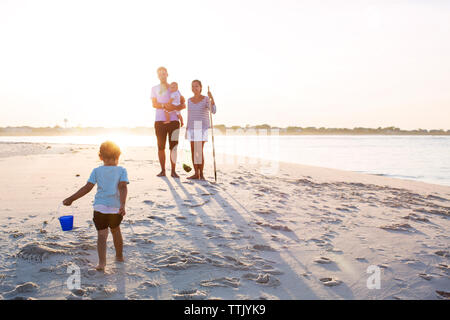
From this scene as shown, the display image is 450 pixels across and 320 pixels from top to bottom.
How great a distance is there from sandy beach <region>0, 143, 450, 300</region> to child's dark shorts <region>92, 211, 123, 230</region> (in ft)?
1.25

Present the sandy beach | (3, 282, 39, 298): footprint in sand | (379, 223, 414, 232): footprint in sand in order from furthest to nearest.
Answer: (379, 223, 414, 232): footprint in sand < the sandy beach < (3, 282, 39, 298): footprint in sand

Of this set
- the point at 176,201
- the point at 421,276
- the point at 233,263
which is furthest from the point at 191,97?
the point at 421,276

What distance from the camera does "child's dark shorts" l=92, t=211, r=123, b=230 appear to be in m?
3.01

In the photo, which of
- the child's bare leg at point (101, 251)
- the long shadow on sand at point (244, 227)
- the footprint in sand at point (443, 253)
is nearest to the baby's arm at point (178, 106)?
the long shadow on sand at point (244, 227)

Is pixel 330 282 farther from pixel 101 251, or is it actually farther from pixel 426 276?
pixel 101 251

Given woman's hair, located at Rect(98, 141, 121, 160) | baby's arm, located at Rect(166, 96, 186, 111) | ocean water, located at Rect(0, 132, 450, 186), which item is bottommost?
ocean water, located at Rect(0, 132, 450, 186)

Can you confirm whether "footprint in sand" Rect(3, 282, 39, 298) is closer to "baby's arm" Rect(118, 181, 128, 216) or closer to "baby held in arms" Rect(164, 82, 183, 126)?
"baby's arm" Rect(118, 181, 128, 216)

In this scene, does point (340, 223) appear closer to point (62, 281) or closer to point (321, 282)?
point (321, 282)

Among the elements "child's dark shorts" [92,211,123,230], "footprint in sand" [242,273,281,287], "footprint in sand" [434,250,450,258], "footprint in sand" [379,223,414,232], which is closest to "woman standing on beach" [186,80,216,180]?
"footprint in sand" [379,223,414,232]

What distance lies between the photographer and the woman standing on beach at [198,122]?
7.96 metres

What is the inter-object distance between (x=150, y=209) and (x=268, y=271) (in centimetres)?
251

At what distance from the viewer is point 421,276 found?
10.3 feet
